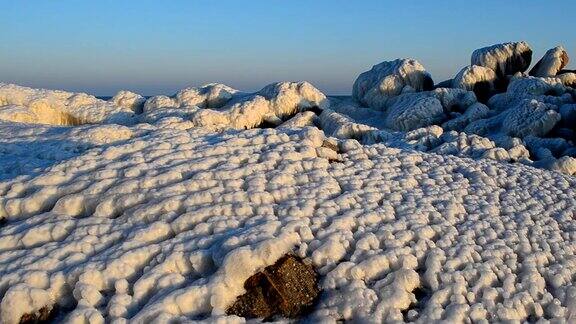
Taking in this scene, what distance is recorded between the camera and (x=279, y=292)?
17.6 feet

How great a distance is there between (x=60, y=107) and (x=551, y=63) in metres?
22.6

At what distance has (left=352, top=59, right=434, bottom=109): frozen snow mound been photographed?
26.4 m

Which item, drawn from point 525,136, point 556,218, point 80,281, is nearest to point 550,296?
point 556,218

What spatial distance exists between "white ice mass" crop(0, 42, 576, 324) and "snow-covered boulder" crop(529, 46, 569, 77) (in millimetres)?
18662

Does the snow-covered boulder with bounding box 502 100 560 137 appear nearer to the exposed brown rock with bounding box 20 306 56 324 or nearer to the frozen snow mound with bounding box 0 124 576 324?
the frozen snow mound with bounding box 0 124 576 324

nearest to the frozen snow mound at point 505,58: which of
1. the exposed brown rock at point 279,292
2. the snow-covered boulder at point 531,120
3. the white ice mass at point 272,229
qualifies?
the snow-covered boulder at point 531,120

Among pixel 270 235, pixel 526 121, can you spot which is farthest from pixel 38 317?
pixel 526 121

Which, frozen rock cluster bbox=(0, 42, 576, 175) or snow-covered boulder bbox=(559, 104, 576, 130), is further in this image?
snow-covered boulder bbox=(559, 104, 576, 130)

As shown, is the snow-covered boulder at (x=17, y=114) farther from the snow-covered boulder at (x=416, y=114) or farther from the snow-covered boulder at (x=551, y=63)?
the snow-covered boulder at (x=551, y=63)

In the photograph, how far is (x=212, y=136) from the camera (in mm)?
9336

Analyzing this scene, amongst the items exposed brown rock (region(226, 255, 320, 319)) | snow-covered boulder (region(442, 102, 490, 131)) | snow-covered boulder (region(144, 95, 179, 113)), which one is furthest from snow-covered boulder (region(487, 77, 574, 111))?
exposed brown rock (region(226, 255, 320, 319))

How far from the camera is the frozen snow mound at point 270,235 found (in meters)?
5.20

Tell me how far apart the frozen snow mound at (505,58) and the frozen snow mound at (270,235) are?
20215mm

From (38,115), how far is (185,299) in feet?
54.2
